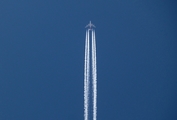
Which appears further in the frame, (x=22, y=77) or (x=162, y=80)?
(x=162, y=80)

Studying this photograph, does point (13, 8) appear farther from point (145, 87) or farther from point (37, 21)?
point (145, 87)

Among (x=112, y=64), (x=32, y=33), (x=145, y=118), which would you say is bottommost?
(x=145, y=118)

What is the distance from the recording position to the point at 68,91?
13.3 feet

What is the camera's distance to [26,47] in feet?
13.2

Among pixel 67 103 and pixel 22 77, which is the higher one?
pixel 22 77

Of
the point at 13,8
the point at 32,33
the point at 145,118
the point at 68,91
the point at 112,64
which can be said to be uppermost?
the point at 13,8

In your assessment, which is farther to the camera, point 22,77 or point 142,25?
point 142,25

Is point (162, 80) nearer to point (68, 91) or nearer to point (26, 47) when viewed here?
point (68, 91)

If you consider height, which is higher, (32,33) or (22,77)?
(32,33)

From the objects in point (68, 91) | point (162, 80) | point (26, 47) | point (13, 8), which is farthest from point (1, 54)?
point (162, 80)

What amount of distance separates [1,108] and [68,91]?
1041 millimetres

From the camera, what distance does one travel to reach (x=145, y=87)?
4.21 metres

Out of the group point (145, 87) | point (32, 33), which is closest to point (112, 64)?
point (145, 87)

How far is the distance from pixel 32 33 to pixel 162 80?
2228mm
